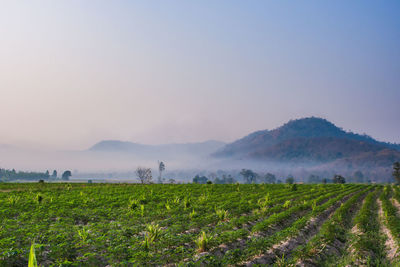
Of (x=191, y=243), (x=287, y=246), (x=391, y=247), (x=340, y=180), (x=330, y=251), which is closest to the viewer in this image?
(x=330, y=251)

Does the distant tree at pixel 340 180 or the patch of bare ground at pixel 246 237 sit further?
the distant tree at pixel 340 180

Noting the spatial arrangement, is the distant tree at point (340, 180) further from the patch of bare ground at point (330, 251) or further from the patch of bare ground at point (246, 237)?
the patch of bare ground at point (330, 251)

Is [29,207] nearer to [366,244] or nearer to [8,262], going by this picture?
[8,262]

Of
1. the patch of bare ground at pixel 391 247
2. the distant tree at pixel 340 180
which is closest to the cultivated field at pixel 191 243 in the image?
the patch of bare ground at pixel 391 247

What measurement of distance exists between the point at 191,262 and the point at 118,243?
3863 mm

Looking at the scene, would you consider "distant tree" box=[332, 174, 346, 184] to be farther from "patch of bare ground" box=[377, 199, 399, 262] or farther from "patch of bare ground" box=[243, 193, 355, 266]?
"patch of bare ground" box=[377, 199, 399, 262]

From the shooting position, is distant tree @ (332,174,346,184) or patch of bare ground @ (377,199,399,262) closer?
patch of bare ground @ (377,199,399,262)

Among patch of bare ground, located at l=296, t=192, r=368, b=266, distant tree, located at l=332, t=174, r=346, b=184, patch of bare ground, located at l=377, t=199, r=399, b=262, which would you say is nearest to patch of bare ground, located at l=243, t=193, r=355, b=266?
patch of bare ground, located at l=296, t=192, r=368, b=266

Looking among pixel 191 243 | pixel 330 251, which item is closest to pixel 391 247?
pixel 330 251

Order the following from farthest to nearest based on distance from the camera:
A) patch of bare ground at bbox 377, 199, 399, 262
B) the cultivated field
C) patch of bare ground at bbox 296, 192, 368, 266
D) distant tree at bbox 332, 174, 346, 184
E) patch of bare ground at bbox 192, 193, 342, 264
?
distant tree at bbox 332, 174, 346, 184
patch of bare ground at bbox 377, 199, 399, 262
patch of bare ground at bbox 192, 193, 342, 264
patch of bare ground at bbox 296, 192, 368, 266
the cultivated field

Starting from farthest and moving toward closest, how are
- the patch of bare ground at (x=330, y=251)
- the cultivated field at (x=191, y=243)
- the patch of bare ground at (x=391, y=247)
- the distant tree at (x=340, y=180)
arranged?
the distant tree at (x=340, y=180)
the patch of bare ground at (x=391, y=247)
the patch of bare ground at (x=330, y=251)
the cultivated field at (x=191, y=243)

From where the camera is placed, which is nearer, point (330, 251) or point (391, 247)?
point (330, 251)

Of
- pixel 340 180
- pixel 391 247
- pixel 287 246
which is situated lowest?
pixel 340 180

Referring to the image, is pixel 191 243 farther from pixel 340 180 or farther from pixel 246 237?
pixel 340 180
